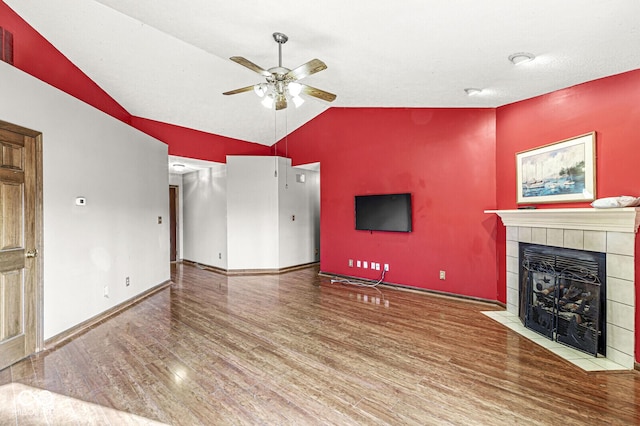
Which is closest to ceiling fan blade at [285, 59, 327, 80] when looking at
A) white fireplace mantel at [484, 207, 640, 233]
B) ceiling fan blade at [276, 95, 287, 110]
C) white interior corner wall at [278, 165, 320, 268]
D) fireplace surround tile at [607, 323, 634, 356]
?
ceiling fan blade at [276, 95, 287, 110]

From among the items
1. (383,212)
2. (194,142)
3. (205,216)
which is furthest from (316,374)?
(205,216)

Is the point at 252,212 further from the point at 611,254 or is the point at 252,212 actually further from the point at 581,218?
the point at 611,254

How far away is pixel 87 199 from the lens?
3377mm

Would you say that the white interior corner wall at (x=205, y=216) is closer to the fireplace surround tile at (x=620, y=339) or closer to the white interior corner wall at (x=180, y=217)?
the white interior corner wall at (x=180, y=217)

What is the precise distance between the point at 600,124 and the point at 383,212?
2.82m

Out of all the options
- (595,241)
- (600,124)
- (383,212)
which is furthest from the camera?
(383,212)

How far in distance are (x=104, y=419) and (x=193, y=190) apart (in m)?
5.75

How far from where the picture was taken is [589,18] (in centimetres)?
212

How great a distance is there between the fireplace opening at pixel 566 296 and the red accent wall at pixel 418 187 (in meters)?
0.78

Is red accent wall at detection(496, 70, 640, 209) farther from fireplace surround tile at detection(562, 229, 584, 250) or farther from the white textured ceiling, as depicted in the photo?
fireplace surround tile at detection(562, 229, 584, 250)

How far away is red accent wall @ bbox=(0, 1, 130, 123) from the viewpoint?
2863 mm

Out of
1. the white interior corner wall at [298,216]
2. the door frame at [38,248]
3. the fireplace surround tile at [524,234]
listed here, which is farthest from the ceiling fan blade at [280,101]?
the fireplace surround tile at [524,234]

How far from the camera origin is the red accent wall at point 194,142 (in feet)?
16.6

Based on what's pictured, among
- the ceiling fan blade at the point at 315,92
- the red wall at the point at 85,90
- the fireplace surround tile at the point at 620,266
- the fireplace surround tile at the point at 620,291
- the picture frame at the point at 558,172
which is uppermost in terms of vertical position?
the red wall at the point at 85,90
